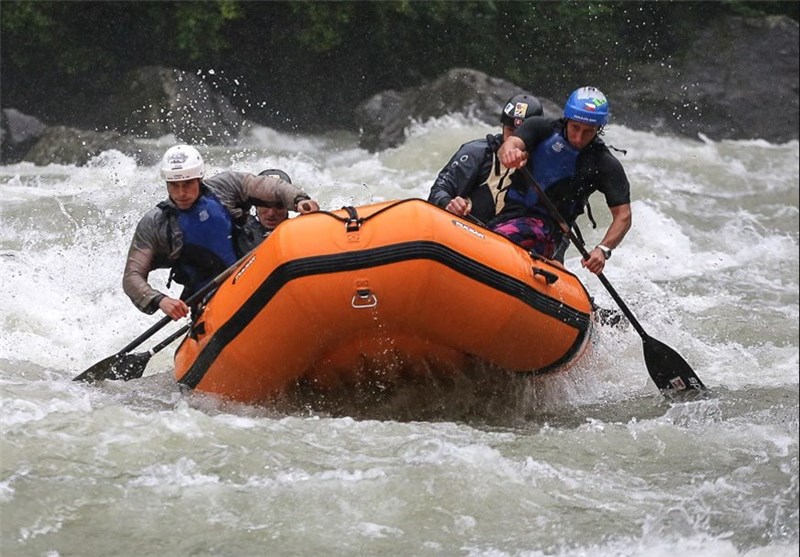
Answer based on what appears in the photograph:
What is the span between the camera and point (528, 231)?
6273 millimetres

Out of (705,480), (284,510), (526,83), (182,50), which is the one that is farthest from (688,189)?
(284,510)

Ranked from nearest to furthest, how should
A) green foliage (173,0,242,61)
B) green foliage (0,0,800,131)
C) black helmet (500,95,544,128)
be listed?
1. black helmet (500,95,544,128)
2. green foliage (173,0,242,61)
3. green foliage (0,0,800,131)

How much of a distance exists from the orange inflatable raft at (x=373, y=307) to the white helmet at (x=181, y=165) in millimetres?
511

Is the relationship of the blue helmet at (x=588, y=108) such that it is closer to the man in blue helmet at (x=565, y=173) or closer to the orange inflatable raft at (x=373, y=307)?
the man in blue helmet at (x=565, y=173)

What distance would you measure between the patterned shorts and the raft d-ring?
1.30 meters

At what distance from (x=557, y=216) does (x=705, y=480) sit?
163 centimetres

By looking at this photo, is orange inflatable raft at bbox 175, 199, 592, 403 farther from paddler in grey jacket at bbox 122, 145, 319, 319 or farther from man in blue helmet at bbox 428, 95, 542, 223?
man in blue helmet at bbox 428, 95, 542, 223

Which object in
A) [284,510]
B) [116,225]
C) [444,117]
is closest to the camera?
[284,510]

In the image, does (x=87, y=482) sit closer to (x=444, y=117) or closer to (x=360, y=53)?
(x=444, y=117)

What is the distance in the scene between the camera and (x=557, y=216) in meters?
6.18

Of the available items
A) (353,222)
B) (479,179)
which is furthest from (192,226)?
(479,179)

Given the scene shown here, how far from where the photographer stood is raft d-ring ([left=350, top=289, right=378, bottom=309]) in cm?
507

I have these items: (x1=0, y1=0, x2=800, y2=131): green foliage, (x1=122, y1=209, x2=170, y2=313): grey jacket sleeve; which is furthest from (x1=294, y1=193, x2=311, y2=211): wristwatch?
(x1=0, y1=0, x2=800, y2=131): green foliage

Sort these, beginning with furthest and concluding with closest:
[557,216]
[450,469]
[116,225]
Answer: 1. [116,225]
2. [557,216]
3. [450,469]
